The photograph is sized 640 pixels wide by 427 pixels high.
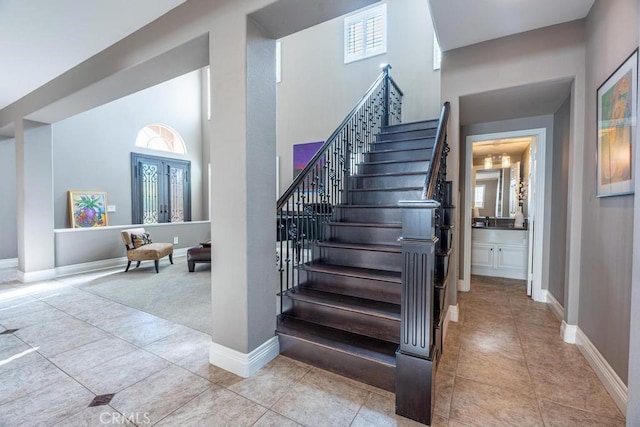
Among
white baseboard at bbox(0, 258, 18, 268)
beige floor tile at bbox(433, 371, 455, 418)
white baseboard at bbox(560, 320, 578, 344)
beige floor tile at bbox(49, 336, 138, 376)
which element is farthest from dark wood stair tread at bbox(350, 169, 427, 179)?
white baseboard at bbox(0, 258, 18, 268)

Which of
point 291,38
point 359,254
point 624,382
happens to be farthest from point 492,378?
point 291,38

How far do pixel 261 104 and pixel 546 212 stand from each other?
3.81 meters

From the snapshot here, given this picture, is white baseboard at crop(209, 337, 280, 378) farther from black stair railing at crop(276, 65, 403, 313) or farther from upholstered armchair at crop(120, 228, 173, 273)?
upholstered armchair at crop(120, 228, 173, 273)

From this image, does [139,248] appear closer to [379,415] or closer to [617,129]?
[379,415]

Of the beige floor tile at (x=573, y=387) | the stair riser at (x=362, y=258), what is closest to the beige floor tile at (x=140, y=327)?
the stair riser at (x=362, y=258)

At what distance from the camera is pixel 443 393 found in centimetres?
181

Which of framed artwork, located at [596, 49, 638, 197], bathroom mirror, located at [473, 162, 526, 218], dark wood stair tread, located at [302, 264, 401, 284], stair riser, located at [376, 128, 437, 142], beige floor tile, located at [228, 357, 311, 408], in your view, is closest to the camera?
framed artwork, located at [596, 49, 638, 197]

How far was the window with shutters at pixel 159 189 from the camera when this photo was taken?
276 inches

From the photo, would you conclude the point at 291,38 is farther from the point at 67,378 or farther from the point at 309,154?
the point at 67,378

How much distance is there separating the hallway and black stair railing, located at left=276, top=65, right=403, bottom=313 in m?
1.47

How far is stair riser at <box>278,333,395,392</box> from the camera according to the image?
179 centimetres

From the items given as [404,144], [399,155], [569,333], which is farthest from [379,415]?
[404,144]

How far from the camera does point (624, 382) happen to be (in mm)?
1681

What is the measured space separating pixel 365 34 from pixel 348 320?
5911 millimetres
